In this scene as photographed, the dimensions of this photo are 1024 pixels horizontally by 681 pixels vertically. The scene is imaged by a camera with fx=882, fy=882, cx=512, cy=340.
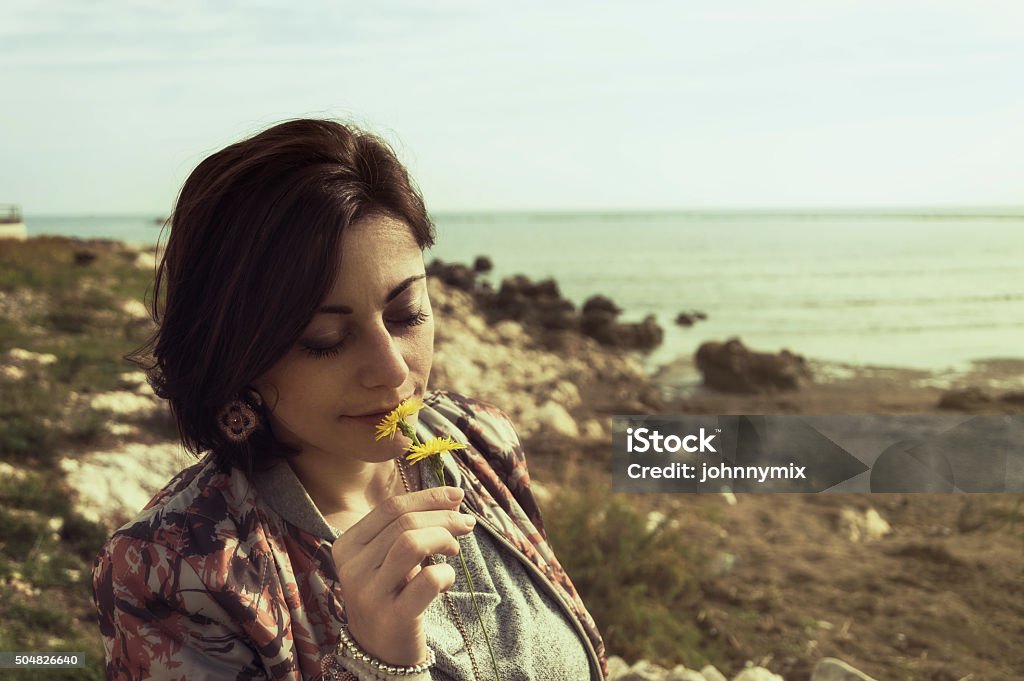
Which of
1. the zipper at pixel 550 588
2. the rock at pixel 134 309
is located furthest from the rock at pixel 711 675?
the rock at pixel 134 309

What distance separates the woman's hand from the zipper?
59 cm

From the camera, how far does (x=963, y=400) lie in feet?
41.6

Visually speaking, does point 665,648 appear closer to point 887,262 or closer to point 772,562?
point 772,562

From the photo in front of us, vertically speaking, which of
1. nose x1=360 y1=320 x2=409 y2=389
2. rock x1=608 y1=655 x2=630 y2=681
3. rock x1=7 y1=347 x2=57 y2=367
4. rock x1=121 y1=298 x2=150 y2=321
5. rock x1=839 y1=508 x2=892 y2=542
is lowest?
rock x1=839 y1=508 x2=892 y2=542

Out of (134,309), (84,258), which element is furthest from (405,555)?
(84,258)

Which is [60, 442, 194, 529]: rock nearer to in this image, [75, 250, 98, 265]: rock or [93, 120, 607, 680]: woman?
[93, 120, 607, 680]: woman

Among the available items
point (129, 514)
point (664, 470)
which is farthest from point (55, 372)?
point (664, 470)

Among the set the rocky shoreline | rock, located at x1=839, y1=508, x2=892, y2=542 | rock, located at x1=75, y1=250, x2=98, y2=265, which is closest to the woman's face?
the rocky shoreline

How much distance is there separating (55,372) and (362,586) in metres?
6.60

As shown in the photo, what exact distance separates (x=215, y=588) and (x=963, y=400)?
43.3 ft

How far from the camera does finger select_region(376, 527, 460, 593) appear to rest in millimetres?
1318

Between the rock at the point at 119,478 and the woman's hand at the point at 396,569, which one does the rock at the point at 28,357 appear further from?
the woman's hand at the point at 396,569

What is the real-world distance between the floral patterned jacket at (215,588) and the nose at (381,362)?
333 millimetres

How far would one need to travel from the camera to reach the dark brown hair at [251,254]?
5.09 feet
